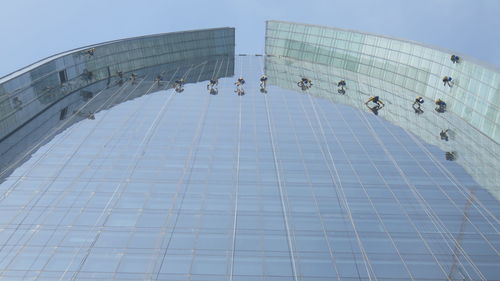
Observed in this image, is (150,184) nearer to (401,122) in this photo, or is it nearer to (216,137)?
(216,137)

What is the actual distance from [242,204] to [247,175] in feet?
15.6

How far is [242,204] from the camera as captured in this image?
3928cm

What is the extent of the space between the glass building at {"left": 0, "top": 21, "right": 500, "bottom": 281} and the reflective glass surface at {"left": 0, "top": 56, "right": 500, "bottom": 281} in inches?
5.6

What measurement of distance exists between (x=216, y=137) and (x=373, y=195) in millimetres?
18314

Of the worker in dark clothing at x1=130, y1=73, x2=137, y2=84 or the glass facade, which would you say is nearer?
the glass facade

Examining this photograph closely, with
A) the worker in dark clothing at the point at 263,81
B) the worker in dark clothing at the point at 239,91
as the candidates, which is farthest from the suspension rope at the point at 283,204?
the worker in dark clothing at the point at 263,81

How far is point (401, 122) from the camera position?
56969mm

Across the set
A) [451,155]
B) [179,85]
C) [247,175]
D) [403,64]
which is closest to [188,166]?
[247,175]

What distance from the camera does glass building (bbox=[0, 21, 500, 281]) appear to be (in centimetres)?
3266

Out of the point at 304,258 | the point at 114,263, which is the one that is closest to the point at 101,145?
the point at 114,263

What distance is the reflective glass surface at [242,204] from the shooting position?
3209 cm

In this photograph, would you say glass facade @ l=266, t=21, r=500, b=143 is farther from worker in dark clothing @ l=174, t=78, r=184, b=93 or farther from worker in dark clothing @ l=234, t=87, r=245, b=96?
worker in dark clothing @ l=174, t=78, r=184, b=93

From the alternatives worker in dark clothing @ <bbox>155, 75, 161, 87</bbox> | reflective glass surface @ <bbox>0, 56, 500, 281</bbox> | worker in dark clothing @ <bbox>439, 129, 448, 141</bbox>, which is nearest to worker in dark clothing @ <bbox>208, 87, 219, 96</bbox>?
worker in dark clothing @ <bbox>155, 75, 161, 87</bbox>

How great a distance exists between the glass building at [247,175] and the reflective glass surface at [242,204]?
14cm
